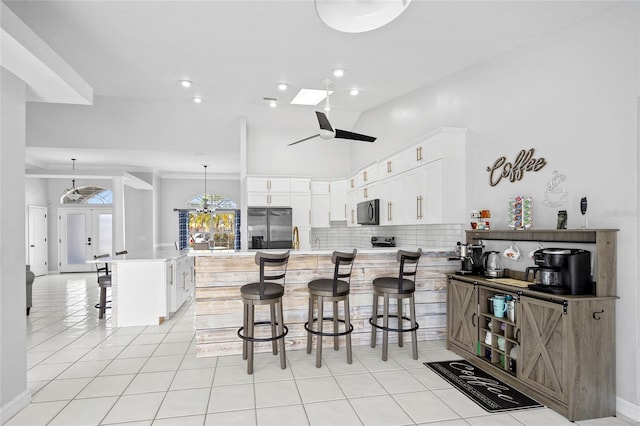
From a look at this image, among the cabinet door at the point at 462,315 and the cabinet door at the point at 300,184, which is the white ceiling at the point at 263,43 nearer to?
the cabinet door at the point at 300,184

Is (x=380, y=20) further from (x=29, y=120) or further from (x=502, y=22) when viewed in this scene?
(x=29, y=120)

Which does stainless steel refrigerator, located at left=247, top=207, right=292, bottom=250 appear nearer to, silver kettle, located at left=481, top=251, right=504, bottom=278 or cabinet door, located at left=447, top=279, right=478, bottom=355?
cabinet door, located at left=447, top=279, right=478, bottom=355

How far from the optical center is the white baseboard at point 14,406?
257 centimetres

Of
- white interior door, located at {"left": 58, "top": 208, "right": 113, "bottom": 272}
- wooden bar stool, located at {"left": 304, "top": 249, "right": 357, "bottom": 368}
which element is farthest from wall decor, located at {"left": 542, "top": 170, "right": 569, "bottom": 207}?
white interior door, located at {"left": 58, "top": 208, "right": 113, "bottom": 272}

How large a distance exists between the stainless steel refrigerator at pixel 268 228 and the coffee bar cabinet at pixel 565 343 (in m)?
4.05

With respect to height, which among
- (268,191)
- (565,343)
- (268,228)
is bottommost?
(565,343)

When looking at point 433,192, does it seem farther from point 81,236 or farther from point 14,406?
point 81,236

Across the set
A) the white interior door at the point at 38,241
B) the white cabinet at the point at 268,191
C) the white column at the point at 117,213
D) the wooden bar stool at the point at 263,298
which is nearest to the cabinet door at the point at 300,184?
the white cabinet at the point at 268,191

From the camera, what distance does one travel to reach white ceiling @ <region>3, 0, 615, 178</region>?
10.0ft

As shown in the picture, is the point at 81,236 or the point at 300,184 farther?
the point at 81,236

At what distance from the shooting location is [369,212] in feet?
19.1

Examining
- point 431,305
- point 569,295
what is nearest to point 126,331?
point 431,305

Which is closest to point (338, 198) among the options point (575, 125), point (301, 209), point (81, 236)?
point (301, 209)

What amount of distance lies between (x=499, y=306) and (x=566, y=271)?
710 millimetres
